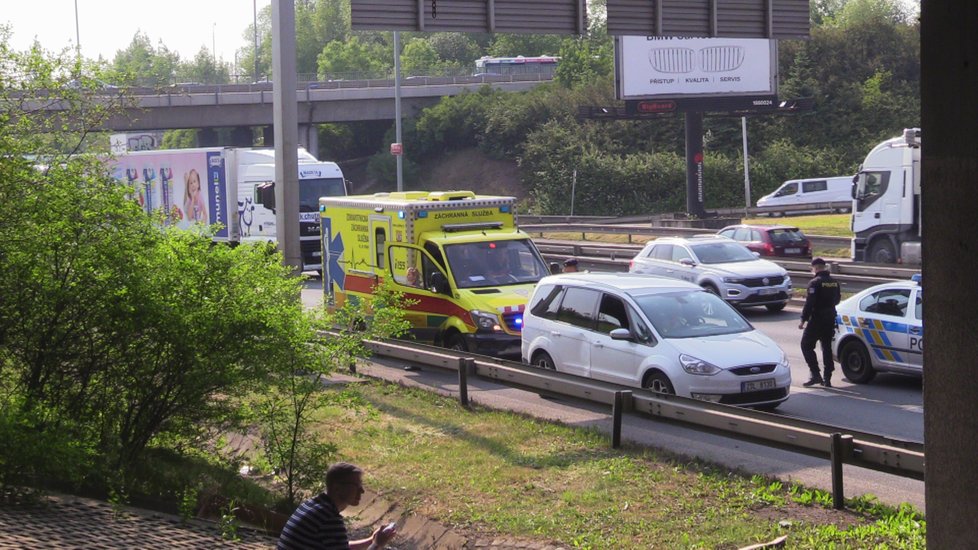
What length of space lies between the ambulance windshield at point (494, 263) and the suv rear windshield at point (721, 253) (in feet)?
26.8

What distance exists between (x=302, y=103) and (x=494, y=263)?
5331cm

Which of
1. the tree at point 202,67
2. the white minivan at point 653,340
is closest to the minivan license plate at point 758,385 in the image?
the white minivan at point 653,340

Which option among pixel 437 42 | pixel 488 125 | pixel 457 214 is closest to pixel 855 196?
pixel 457 214

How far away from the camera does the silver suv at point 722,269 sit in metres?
24.8

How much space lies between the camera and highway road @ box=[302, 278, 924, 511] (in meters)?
10.5

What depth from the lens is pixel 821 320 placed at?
16.5 meters

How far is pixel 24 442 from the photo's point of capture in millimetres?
8461

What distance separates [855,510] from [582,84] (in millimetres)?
71810

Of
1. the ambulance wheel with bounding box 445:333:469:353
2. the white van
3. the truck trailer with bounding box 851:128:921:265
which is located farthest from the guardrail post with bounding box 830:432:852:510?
the white van

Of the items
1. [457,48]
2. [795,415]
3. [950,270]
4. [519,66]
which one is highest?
[457,48]

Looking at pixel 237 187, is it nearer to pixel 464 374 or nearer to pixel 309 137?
pixel 464 374

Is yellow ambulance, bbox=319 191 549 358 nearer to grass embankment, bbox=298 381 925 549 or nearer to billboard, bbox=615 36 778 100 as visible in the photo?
grass embankment, bbox=298 381 925 549

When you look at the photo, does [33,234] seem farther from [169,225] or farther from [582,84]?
[582,84]

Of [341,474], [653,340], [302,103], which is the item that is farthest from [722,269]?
[302,103]
